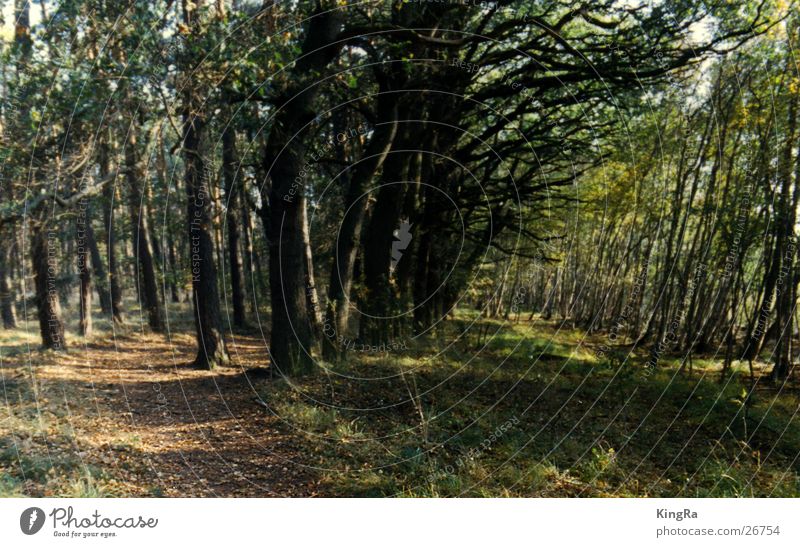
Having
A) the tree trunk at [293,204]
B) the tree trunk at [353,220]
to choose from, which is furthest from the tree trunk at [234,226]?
the tree trunk at [353,220]

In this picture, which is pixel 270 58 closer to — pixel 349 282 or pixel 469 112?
pixel 349 282

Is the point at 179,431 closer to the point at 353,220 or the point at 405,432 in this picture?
the point at 405,432

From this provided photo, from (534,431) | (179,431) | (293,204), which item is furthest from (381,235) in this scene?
(179,431)

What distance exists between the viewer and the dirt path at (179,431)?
637 centimetres

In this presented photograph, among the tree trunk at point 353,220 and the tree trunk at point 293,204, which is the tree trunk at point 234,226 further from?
the tree trunk at point 353,220

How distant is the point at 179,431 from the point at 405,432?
3.71 m

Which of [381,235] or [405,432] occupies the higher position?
[381,235]

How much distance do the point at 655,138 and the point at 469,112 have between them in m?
5.08

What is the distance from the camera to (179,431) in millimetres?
8055

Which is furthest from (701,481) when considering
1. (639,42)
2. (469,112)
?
(469,112)

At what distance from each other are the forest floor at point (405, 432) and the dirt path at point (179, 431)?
3cm

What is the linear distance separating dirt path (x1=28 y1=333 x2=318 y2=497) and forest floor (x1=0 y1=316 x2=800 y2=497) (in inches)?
1.3
